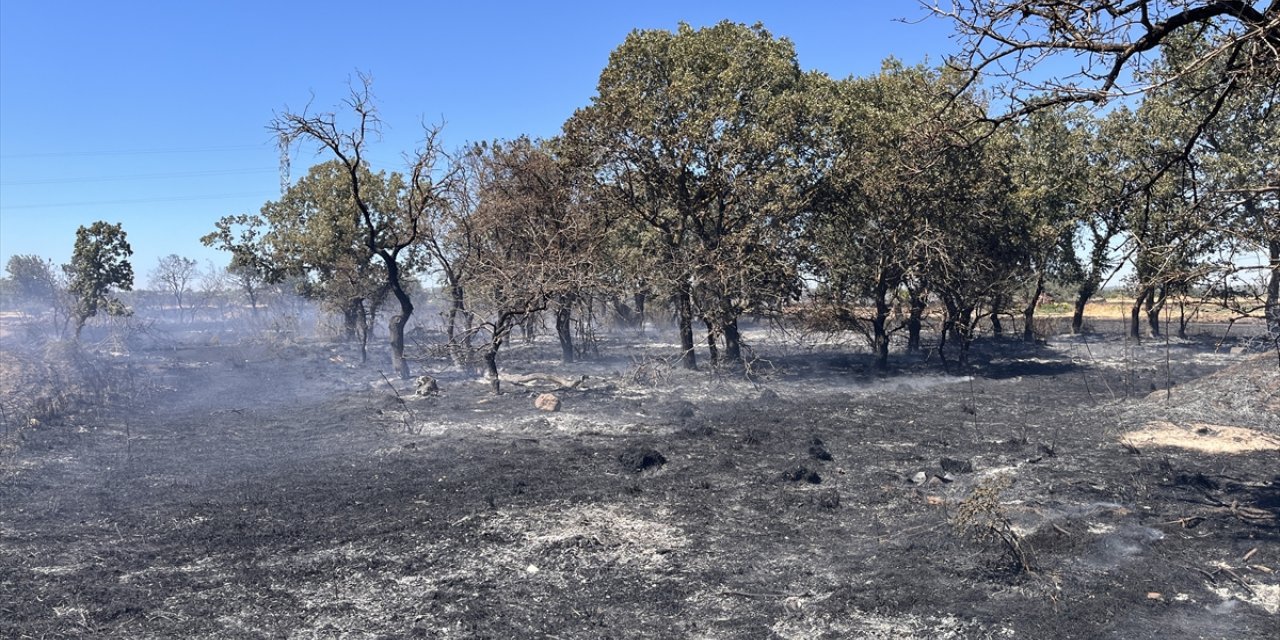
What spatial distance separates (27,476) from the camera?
11289 millimetres

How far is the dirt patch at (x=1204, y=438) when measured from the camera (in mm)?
12281

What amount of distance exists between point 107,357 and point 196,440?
14425 millimetres

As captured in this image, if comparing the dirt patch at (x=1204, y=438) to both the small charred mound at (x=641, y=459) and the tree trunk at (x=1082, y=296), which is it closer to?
the small charred mound at (x=641, y=459)

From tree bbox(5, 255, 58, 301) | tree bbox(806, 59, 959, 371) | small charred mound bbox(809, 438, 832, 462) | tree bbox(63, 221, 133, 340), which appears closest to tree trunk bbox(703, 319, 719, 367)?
tree bbox(806, 59, 959, 371)

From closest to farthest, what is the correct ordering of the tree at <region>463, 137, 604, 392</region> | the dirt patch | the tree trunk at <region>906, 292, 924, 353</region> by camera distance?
the dirt patch
the tree at <region>463, 137, 604, 392</region>
the tree trunk at <region>906, 292, 924, 353</region>

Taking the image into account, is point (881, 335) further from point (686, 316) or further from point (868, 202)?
point (686, 316)

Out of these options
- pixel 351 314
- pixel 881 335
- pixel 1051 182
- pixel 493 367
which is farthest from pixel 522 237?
pixel 1051 182

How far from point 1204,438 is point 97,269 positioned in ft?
98.6

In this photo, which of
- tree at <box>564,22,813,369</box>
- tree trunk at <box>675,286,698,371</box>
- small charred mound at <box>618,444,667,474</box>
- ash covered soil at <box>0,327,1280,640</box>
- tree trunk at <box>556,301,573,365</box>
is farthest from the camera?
tree trunk at <box>556,301,573,365</box>

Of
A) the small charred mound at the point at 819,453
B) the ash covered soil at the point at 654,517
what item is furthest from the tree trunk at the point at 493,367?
the small charred mound at the point at 819,453

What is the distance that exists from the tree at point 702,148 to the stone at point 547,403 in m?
4.43

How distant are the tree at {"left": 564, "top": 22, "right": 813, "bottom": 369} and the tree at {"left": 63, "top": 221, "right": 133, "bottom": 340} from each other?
54.9 feet

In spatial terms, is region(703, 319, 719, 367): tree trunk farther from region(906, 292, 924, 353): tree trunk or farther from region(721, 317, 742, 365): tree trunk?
region(906, 292, 924, 353): tree trunk

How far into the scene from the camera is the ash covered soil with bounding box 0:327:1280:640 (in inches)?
259
